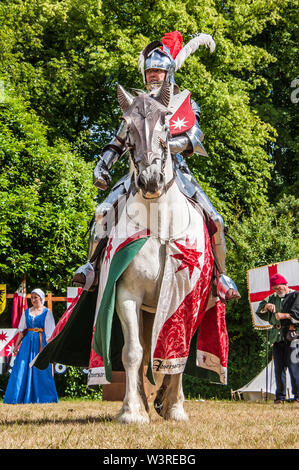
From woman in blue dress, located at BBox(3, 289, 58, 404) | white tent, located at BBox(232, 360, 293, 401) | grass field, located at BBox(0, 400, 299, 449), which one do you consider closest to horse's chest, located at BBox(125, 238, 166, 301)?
grass field, located at BBox(0, 400, 299, 449)

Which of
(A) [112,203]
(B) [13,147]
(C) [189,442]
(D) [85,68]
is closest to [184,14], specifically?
(D) [85,68]

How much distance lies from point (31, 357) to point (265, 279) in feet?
15.6

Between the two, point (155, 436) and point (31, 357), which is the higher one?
point (31, 357)

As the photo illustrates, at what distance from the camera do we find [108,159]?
620 cm

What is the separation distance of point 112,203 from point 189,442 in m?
2.61

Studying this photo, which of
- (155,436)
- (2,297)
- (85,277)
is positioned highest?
(2,297)

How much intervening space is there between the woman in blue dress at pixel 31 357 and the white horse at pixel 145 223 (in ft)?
17.9

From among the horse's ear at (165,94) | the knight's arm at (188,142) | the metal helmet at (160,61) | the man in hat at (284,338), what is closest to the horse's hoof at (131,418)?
the knight's arm at (188,142)

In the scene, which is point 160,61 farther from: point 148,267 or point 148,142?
point 148,267

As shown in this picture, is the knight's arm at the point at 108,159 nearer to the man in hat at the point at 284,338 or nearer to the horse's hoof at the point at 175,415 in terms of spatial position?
the horse's hoof at the point at 175,415

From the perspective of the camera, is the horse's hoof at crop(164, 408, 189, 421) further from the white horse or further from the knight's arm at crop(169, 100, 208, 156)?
the knight's arm at crop(169, 100, 208, 156)

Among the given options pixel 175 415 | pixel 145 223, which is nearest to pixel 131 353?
pixel 175 415

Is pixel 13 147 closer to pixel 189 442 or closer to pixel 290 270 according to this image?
pixel 290 270

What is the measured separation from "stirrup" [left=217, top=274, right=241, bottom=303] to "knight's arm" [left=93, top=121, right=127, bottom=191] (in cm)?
145
